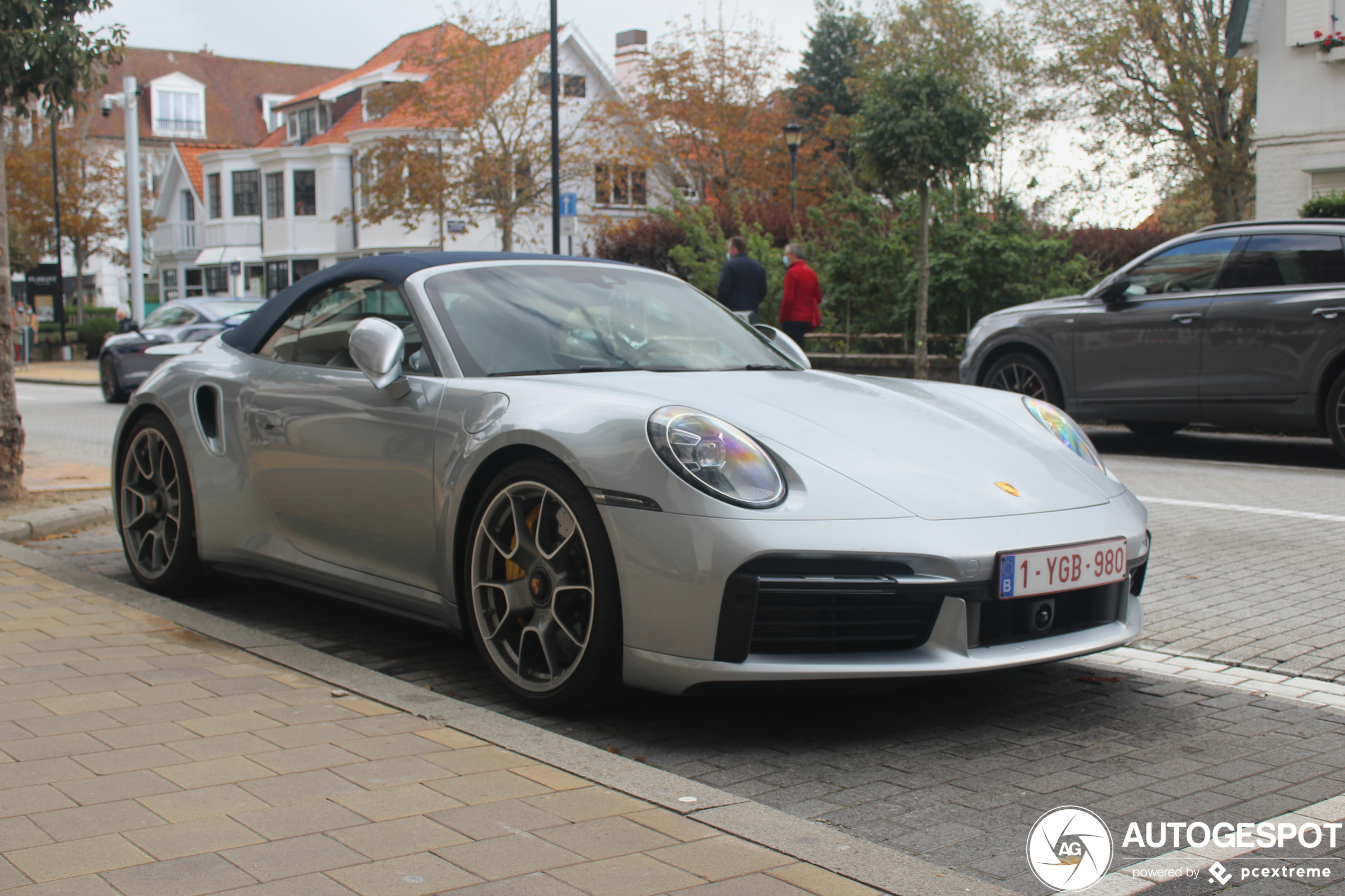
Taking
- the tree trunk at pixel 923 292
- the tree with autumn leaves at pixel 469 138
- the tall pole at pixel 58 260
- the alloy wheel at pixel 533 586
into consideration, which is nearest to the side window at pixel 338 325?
the alloy wheel at pixel 533 586

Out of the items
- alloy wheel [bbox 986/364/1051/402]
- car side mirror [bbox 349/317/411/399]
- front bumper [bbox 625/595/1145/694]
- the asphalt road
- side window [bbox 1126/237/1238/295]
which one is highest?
side window [bbox 1126/237/1238/295]

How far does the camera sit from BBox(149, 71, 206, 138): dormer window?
7119cm

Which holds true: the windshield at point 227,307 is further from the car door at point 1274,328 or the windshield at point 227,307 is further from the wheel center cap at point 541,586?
the wheel center cap at point 541,586

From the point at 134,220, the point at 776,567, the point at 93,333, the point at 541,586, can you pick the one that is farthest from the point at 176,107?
the point at 776,567

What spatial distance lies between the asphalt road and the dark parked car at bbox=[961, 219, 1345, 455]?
398 centimetres

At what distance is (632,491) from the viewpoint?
3.46 metres

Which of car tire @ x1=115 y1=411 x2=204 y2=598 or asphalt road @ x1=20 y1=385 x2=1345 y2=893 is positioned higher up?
car tire @ x1=115 y1=411 x2=204 y2=598

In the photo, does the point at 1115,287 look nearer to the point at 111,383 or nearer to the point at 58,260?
the point at 111,383

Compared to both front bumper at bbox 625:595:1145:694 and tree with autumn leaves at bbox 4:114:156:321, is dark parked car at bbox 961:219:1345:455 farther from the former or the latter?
tree with autumn leaves at bbox 4:114:156:321

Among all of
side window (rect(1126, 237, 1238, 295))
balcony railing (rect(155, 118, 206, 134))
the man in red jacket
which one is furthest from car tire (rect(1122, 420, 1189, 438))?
balcony railing (rect(155, 118, 206, 134))

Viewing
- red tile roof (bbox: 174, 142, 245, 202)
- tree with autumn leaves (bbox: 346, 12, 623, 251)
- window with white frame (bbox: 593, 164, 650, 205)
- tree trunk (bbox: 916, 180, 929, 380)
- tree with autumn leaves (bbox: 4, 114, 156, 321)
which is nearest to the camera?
tree trunk (bbox: 916, 180, 929, 380)

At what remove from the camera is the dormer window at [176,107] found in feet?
234

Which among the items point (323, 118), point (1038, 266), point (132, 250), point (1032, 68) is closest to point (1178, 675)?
point (1038, 266)

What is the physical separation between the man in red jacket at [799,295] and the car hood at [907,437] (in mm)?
11369
